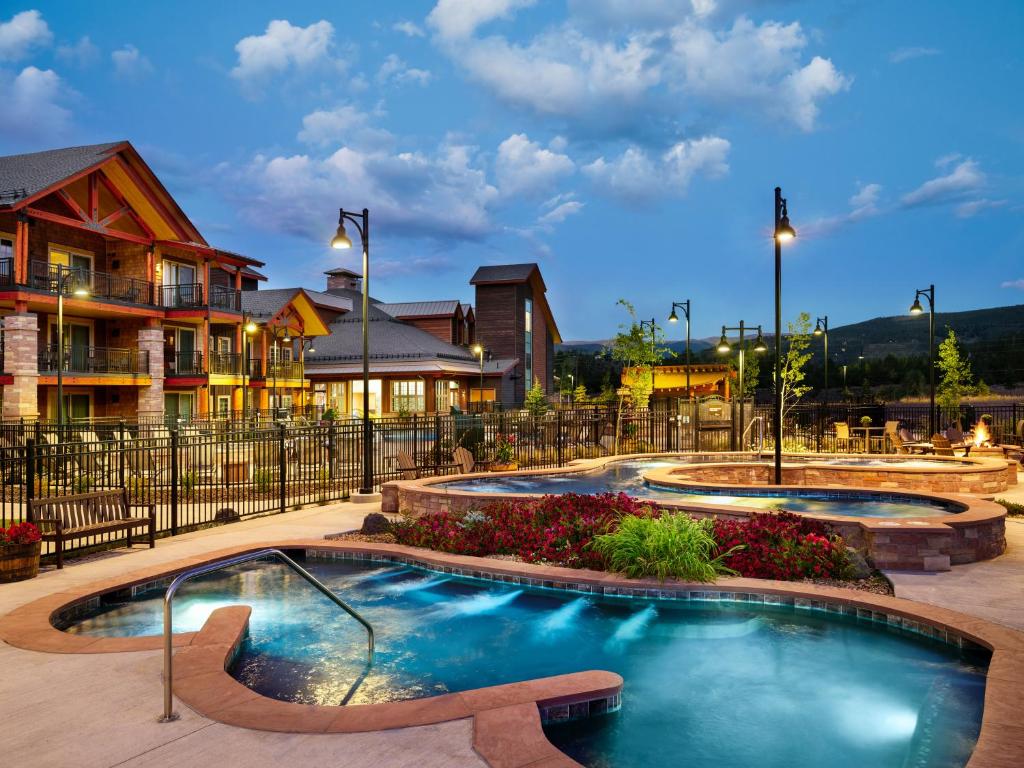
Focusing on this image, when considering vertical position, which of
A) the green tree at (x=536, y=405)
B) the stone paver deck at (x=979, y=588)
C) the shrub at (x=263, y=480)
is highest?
the green tree at (x=536, y=405)

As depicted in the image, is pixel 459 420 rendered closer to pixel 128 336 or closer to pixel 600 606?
pixel 600 606

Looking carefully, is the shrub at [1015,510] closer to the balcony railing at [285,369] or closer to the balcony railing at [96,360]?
the balcony railing at [96,360]

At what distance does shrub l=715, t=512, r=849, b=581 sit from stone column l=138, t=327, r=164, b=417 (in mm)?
27186

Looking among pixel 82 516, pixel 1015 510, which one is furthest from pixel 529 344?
pixel 82 516

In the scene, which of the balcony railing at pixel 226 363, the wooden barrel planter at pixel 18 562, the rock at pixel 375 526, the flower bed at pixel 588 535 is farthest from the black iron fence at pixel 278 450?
the balcony railing at pixel 226 363

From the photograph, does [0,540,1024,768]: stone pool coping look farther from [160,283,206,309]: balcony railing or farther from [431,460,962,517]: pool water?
[160,283,206,309]: balcony railing

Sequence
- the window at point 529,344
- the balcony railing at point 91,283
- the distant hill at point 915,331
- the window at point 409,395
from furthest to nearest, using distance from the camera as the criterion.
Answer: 1. the distant hill at point 915,331
2. the window at point 529,344
3. the window at point 409,395
4. the balcony railing at point 91,283

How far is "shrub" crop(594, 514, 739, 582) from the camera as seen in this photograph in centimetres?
796

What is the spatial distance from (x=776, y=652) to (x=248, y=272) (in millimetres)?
37731

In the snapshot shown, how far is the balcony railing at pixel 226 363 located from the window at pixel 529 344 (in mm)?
22276

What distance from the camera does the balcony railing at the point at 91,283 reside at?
84.6 ft

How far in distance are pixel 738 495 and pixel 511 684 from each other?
1012 cm

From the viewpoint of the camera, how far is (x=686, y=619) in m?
7.39

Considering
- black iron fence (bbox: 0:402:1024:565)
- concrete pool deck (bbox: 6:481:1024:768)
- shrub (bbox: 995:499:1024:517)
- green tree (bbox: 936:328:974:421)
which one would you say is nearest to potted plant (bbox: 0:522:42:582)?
black iron fence (bbox: 0:402:1024:565)
